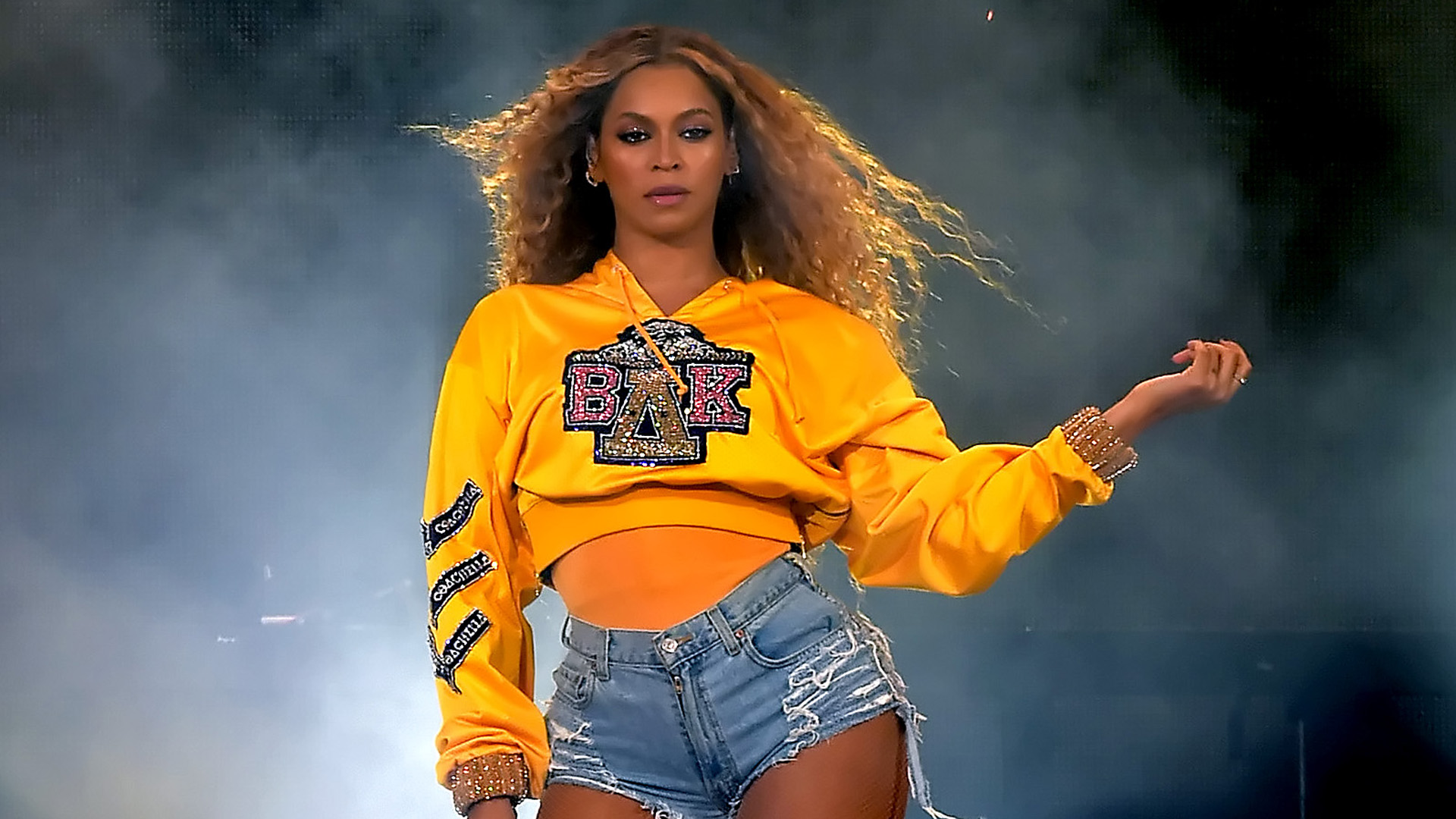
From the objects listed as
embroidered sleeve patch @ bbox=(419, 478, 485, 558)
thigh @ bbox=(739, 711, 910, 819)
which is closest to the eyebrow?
embroidered sleeve patch @ bbox=(419, 478, 485, 558)

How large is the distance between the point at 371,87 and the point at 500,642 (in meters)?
1.91

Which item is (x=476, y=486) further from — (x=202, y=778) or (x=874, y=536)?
(x=202, y=778)

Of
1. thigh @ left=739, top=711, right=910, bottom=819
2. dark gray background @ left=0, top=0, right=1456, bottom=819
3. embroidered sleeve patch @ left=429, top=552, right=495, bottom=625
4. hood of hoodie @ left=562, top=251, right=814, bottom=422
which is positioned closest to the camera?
thigh @ left=739, top=711, right=910, bottom=819

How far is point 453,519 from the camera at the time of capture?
5.52 ft

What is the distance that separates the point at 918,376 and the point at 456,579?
199 centimetres

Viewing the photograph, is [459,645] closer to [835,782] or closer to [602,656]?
[602,656]

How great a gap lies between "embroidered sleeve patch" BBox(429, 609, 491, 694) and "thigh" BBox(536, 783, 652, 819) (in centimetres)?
15

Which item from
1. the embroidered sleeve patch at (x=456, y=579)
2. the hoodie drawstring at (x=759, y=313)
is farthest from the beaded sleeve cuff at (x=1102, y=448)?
the embroidered sleeve patch at (x=456, y=579)

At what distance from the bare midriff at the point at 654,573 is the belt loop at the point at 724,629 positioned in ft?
0.06

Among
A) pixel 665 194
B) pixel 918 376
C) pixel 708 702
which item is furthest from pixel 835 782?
pixel 918 376

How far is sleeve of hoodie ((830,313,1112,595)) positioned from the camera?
1.68 metres

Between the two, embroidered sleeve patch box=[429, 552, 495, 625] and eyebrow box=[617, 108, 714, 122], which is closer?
embroidered sleeve patch box=[429, 552, 495, 625]

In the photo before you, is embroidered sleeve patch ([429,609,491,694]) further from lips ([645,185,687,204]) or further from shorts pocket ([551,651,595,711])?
lips ([645,185,687,204])

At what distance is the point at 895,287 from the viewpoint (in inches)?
85.3
